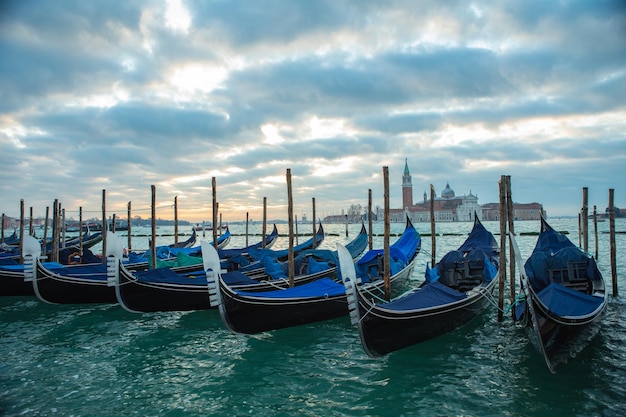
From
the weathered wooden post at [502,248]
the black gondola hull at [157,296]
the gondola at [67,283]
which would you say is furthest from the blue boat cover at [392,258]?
the gondola at [67,283]

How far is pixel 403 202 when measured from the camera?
128m

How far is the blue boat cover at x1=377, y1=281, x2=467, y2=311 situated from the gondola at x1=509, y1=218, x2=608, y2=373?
1.00 m

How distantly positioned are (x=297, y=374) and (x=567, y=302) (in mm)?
3508

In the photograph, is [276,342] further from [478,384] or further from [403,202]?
[403,202]

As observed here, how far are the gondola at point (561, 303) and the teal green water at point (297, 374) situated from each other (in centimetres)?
24

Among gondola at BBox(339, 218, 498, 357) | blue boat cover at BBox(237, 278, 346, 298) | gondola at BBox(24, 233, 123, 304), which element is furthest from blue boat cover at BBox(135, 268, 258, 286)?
gondola at BBox(339, 218, 498, 357)

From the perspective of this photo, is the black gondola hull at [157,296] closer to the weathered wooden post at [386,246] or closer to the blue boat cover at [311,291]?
the blue boat cover at [311,291]

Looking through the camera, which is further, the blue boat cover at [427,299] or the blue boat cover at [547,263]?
the blue boat cover at [547,263]

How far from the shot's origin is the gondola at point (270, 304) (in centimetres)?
608

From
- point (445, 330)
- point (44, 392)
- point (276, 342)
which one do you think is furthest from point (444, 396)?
point (44, 392)

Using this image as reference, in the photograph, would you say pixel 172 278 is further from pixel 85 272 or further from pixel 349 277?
pixel 349 277

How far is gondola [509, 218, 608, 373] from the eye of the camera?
4832 mm

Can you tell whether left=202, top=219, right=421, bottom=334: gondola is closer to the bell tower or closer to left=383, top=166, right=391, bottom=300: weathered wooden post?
left=383, top=166, right=391, bottom=300: weathered wooden post

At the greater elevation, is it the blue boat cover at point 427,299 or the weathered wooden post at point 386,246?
the weathered wooden post at point 386,246
